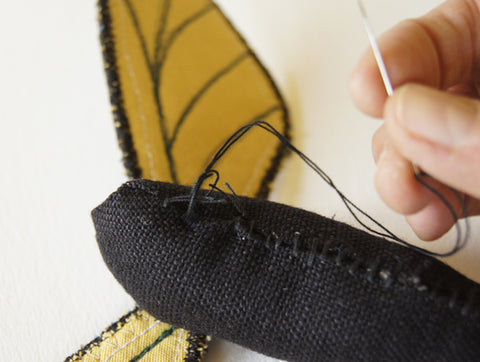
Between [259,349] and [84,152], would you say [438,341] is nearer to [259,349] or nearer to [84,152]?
[259,349]

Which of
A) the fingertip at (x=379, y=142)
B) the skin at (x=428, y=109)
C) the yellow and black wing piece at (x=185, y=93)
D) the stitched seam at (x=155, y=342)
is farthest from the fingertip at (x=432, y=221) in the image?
the stitched seam at (x=155, y=342)

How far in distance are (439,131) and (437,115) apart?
0.06ft

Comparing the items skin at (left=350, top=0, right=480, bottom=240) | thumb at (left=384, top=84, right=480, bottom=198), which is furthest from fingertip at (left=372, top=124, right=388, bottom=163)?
thumb at (left=384, top=84, right=480, bottom=198)

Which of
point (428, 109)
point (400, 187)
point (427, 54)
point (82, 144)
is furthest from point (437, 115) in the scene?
point (82, 144)

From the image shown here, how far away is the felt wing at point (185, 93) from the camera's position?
2.92ft

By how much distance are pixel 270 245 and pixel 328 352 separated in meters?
0.15

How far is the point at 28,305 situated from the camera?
0.77 meters

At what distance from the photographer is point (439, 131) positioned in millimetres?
500

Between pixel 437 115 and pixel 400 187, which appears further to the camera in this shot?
pixel 400 187

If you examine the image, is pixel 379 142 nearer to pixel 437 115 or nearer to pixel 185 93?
pixel 437 115

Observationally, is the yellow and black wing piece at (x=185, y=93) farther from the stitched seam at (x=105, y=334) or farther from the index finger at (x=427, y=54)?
the index finger at (x=427, y=54)

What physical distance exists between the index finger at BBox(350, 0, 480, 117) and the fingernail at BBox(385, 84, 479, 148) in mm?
105

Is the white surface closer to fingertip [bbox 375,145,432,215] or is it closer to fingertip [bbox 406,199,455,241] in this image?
fingertip [bbox 406,199,455,241]

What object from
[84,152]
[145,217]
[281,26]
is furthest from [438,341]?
[281,26]
